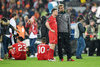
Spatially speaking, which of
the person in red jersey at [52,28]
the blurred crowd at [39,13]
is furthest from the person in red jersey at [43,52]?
the blurred crowd at [39,13]

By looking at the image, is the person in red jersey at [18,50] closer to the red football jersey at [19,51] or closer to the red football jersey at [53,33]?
the red football jersey at [19,51]

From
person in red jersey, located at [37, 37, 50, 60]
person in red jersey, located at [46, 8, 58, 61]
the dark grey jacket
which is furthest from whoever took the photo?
person in red jersey, located at [37, 37, 50, 60]

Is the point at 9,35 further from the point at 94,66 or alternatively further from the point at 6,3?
the point at 6,3

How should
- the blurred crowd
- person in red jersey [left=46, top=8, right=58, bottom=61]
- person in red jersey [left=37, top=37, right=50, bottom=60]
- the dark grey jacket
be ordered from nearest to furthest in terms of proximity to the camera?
person in red jersey [left=46, top=8, right=58, bottom=61] < the dark grey jacket < person in red jersey [left=37, top=37, right=50, bottom=60] < the blurred crowd

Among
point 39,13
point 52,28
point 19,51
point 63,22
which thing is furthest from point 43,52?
point 39,13

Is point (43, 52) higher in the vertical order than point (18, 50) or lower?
lower

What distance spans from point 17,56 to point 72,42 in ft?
16.9

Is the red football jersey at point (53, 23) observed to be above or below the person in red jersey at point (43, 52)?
above

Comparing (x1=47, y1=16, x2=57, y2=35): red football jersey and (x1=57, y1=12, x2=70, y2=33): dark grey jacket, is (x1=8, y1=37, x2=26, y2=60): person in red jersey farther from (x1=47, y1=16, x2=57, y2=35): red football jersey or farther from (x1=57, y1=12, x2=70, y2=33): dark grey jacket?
(x1=57, y1=12, x2=70, y2=33): dark grey jacket

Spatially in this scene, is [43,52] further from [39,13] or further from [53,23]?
[39,13]

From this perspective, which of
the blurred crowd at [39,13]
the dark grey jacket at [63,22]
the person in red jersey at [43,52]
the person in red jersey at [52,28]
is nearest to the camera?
the person in red jersey at [52,28]

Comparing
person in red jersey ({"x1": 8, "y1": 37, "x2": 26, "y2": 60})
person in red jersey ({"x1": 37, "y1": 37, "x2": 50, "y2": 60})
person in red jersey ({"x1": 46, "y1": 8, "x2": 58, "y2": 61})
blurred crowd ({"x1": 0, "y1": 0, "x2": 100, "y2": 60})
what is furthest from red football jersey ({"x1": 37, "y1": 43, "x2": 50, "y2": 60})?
blurred crowd ({"x1": 0, "y1": 0, "x2": 100, "y2": 60})

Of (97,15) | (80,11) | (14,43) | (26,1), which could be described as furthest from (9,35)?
(26,1)

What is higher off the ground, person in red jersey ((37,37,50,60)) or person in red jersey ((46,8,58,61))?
person in red jersey ((46,8,58,61))
